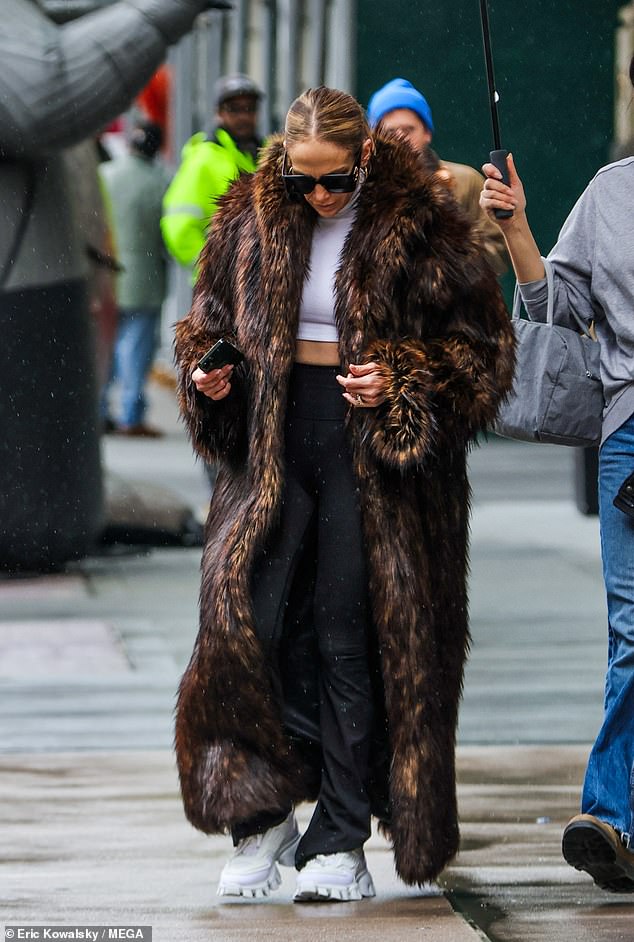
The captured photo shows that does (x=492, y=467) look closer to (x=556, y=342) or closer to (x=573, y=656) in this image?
(x=573, y=656)

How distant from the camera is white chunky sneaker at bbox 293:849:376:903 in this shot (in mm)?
4895

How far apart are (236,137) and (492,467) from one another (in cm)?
510

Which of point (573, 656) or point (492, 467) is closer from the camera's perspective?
point (573, 656)

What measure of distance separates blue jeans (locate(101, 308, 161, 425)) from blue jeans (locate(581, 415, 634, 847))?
1228 centimetres

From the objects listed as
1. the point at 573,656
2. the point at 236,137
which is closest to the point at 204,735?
the point at 573,656

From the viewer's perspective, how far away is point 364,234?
4.87 meters

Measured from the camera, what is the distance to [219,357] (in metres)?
4.82

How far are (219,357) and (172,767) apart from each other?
1.99m

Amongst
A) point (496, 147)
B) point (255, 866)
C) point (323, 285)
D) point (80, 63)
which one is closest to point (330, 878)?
point (255, 866)

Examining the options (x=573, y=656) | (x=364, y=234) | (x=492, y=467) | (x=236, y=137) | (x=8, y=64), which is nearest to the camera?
(x=364, y=234)

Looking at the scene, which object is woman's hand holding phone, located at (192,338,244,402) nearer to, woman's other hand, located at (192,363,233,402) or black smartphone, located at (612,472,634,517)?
woman's other hand, located at (192,363,233,402)

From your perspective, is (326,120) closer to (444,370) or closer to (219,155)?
(444,370)

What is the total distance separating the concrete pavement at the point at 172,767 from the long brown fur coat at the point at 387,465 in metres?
0.25

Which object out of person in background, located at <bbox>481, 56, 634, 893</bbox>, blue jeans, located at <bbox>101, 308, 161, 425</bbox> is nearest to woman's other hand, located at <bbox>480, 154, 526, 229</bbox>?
person in background, located at <bbox>481, 56, 634, 893</bbox>
